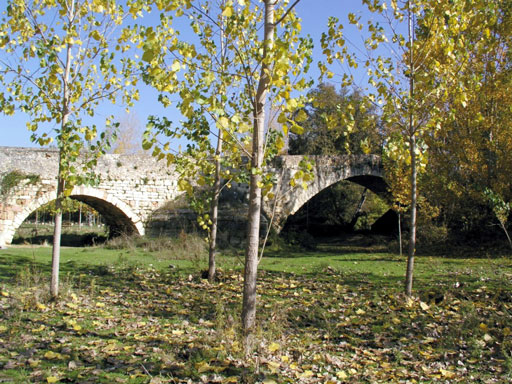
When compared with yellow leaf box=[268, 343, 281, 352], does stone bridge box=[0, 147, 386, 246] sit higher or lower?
higher

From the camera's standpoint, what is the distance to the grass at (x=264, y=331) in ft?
12.0

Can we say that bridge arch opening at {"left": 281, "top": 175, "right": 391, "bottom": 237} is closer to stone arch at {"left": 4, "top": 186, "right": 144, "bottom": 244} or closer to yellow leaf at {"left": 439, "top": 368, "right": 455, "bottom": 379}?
stone arch at {"left": 4, "top": 186, "right": 144, "bottom": 244}

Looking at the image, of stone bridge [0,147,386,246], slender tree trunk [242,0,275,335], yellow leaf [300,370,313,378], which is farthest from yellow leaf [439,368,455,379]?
stone bridge [0,147,386,246]

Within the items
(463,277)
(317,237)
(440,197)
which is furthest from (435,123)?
(317,237)

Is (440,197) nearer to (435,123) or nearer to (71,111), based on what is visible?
(435,123)

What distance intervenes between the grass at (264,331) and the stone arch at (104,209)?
7.03 metres

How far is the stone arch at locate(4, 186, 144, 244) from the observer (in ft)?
49.6

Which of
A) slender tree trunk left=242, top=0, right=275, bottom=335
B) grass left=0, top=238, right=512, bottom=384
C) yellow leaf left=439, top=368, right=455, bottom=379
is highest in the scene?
slender tree trunk left=242, top=0, right=275, bottom=335

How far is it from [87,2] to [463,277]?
25.6 feet

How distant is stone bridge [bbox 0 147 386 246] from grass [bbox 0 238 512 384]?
6.04 m

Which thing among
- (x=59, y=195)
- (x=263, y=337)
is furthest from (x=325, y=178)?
(x=263, y=337)

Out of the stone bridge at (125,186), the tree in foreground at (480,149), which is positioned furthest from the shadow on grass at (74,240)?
the tree in foreground at (480,149)

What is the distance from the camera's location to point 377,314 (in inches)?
227

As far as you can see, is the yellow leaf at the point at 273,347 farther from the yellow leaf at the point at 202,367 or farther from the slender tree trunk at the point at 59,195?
the slender tree trunk at the point at 59,195
